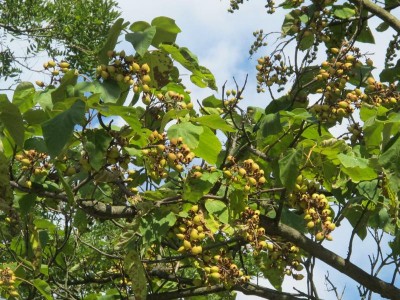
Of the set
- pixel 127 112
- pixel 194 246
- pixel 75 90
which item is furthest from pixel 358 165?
pixel 75 90

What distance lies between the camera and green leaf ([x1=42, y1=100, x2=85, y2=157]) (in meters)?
2.24

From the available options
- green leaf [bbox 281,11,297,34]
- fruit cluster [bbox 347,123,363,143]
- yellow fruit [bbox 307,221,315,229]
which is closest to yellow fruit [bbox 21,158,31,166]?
yellow fruit [bbox 307,221,315,229]

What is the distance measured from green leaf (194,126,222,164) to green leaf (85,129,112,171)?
0.37 metres

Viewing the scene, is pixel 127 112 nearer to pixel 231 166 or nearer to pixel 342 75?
pixel 231 166

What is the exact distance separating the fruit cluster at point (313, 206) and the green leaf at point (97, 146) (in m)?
0.76

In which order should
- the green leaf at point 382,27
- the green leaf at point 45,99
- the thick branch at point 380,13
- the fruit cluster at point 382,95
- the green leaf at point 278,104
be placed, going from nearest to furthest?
the green leaf at point 45,99 → the fruit cluster at point 382,95 → the green leaf at point 278,104 → the thick branch at point 380,13 → the green leaf at point 382,27

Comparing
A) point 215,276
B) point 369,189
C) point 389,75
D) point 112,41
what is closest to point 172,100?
point 112,41

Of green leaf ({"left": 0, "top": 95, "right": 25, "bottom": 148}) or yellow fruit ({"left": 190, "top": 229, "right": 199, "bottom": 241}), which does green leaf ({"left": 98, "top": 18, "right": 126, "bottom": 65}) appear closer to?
green leaf ({"left": 0, "top": 95, "right": 25, "bottom": 148})

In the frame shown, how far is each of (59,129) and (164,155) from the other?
44cm

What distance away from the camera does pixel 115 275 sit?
11.8ft

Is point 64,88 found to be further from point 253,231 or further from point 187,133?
point 253,231

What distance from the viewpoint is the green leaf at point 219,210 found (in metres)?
2.73

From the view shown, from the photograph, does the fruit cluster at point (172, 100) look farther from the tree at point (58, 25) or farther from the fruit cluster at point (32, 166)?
the tree at point (58, 25)

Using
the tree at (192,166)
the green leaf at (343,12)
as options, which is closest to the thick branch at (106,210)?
the tree at (192,166)
